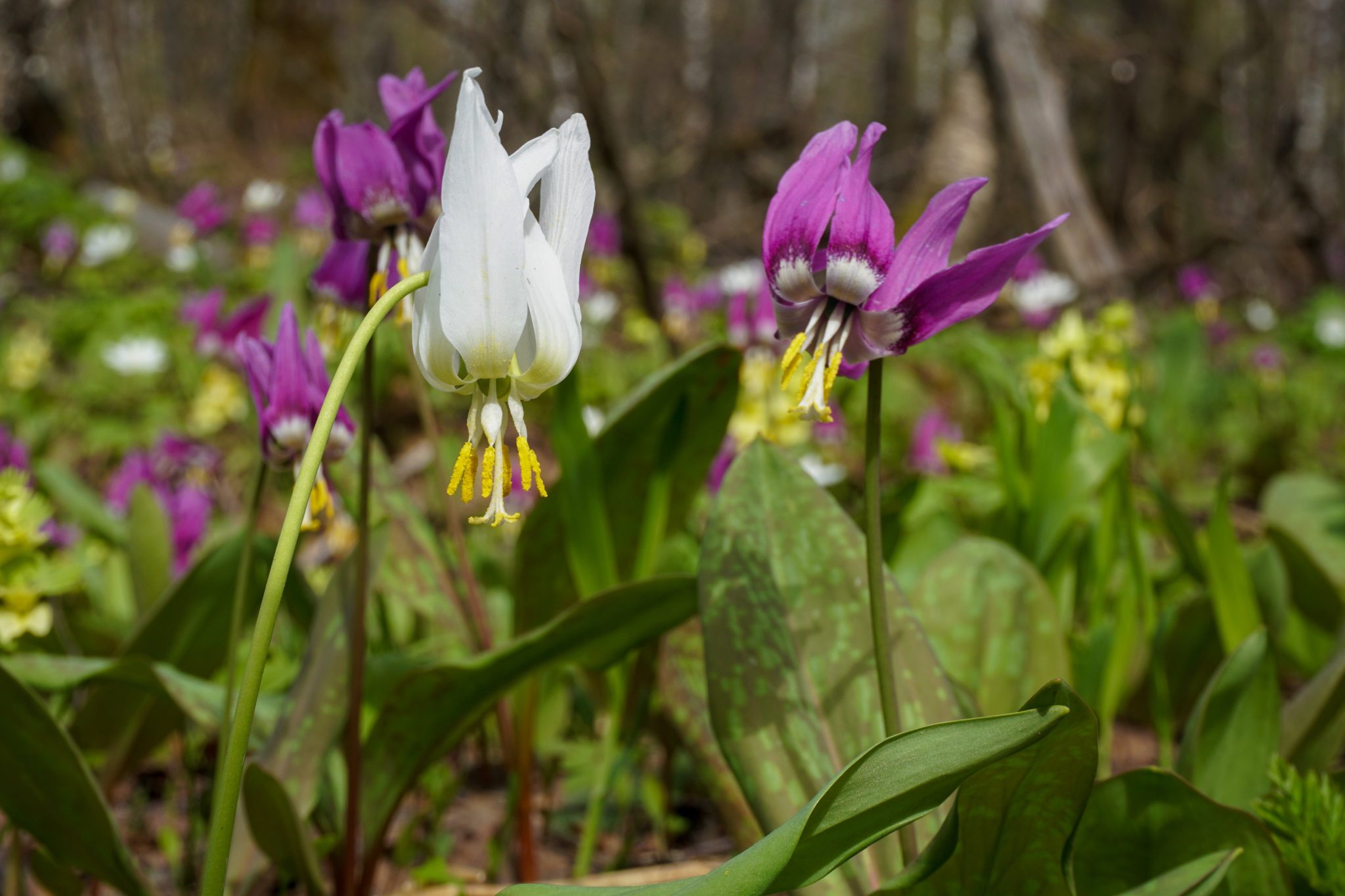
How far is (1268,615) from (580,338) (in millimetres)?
1313

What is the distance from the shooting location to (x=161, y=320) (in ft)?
15.1

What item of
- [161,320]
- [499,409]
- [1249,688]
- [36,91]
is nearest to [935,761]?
[499,409]

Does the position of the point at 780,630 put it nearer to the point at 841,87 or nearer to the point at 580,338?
the point at 580,338

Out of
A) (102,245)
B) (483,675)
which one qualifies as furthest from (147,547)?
(102,245)

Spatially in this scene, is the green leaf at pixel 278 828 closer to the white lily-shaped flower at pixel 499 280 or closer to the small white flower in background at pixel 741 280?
the white lily-shaped flower at pixel 499 280

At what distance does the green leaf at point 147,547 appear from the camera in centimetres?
163

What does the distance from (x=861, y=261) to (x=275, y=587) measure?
1.50 ft

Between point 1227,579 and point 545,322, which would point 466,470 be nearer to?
point 545,322

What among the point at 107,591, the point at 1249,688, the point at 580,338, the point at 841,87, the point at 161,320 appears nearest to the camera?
the point at 580,338

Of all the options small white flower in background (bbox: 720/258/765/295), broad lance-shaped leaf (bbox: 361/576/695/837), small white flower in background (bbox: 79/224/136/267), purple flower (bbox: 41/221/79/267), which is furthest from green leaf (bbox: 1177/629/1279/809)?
small white flower in background (bbox: 79/224/136/267)

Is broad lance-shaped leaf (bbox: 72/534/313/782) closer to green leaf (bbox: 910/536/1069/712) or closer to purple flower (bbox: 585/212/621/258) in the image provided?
green leaf (bbox: 910/536/1069/712)

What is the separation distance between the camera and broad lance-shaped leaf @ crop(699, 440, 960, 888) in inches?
36.5

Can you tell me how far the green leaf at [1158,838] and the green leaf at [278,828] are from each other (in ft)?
2.48

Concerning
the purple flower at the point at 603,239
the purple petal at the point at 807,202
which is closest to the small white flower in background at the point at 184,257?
the purple flower at the point at 603,239
